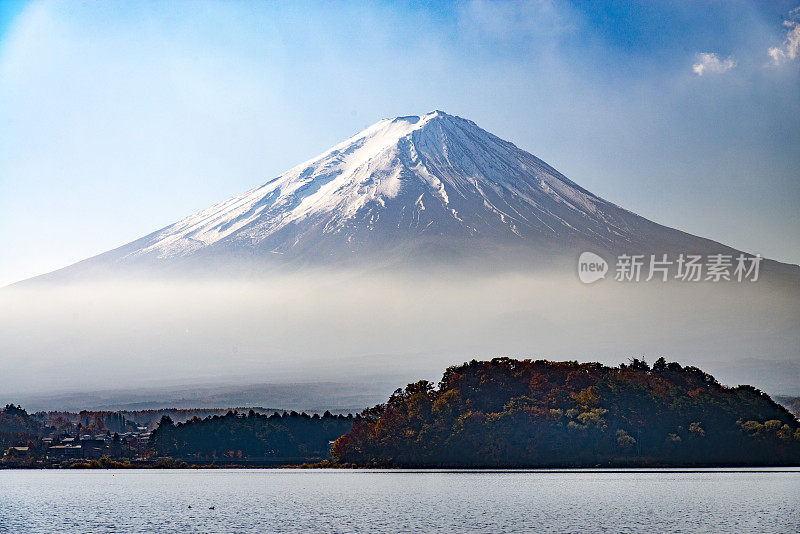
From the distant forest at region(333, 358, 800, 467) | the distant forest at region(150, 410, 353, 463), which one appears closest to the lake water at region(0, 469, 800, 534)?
the distant forest at region(333, 358, 800, 467)

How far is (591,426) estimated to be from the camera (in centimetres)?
10625

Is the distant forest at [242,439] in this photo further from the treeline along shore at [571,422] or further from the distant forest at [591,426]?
the distant forest at [591,426]

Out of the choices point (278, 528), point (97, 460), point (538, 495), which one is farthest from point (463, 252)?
point (278, 528)

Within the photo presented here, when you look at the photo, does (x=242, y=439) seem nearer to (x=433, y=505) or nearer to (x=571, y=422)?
(x=571, y=422)

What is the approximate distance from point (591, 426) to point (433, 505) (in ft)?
153

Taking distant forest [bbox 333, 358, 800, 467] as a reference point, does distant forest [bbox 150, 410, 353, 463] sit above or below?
below

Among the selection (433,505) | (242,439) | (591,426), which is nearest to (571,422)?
(591,426)

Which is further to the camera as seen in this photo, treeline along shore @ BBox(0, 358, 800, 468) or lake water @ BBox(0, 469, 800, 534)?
treeline along shore @ BBox(0, 358, 800, 468)

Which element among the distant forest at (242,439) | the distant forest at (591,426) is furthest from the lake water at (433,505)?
the distant forest at (242,439)

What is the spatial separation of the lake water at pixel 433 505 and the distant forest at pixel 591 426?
1081 cm

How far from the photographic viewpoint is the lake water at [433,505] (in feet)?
168

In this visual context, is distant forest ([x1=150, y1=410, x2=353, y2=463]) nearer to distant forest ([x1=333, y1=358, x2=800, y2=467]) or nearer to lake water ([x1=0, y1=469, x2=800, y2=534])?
distant forest ([x1=333, y1=358, x2=800, y2=467])

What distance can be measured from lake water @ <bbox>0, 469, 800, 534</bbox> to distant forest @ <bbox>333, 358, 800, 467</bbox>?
10.8 metres

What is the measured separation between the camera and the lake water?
168 feet
